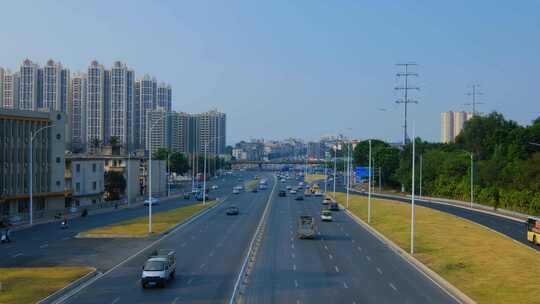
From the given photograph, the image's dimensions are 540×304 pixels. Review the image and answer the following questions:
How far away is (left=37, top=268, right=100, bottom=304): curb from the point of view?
27.9 m

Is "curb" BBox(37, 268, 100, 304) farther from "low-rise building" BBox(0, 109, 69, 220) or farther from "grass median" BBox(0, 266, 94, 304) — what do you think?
"low-rise building" BBox(0, 109, 69, 220)

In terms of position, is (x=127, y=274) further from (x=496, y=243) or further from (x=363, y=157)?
(x=363, y=157)

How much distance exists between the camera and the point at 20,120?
7825 cm

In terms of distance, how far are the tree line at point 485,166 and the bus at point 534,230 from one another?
27.8 metres

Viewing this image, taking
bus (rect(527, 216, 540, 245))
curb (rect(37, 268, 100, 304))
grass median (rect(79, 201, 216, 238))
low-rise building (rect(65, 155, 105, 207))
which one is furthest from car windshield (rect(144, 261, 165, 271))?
low-rise building (rect(65, 155, 105, 207))

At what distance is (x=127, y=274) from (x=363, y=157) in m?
154

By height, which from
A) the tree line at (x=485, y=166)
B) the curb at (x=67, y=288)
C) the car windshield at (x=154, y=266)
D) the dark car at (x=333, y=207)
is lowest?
the dark car at (x=333, y=207)

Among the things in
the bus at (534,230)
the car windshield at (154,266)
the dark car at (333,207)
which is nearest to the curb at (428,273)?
the bus at (534,230)

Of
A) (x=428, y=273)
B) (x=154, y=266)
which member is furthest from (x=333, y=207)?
(x=154, y=266)

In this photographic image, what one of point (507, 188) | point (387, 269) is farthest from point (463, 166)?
point (387, 269)

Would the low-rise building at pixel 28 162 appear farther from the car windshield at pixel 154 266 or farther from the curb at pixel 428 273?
the car windshield at pixel 154 266

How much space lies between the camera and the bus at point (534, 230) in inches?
2032

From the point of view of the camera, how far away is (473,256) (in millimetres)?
43375

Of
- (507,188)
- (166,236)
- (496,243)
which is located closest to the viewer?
(496,243)
